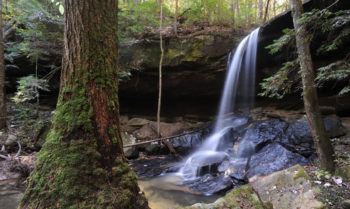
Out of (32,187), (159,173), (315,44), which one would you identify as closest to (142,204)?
(32,187)

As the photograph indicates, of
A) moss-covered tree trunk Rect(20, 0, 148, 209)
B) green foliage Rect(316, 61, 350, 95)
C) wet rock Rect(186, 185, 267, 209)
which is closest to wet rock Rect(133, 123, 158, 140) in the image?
wet rock Rect(186, 185, 267, 209)

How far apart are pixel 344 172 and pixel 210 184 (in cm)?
300

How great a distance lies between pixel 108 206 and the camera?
5.51 feet

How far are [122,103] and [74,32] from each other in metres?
10.7

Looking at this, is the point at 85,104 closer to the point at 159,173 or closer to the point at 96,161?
the point at 96,161

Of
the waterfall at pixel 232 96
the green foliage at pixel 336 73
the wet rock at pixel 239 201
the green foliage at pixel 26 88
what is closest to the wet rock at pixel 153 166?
the waterfall at pixel 232 96

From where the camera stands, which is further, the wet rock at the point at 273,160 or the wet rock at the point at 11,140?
the wet rock at the point at 11,140

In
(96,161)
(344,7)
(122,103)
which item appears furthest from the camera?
(122,103)

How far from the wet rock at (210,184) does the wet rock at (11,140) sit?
6.27 m

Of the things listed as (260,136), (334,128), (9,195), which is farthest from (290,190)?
(9,195)

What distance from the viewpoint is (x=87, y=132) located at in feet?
6.11

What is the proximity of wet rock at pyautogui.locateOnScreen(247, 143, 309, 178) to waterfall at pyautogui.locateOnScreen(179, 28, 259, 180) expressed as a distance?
4.87 feet

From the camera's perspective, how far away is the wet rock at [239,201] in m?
2.46

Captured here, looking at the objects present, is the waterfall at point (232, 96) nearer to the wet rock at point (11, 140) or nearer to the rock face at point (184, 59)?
the rock face at point (184, 59)
